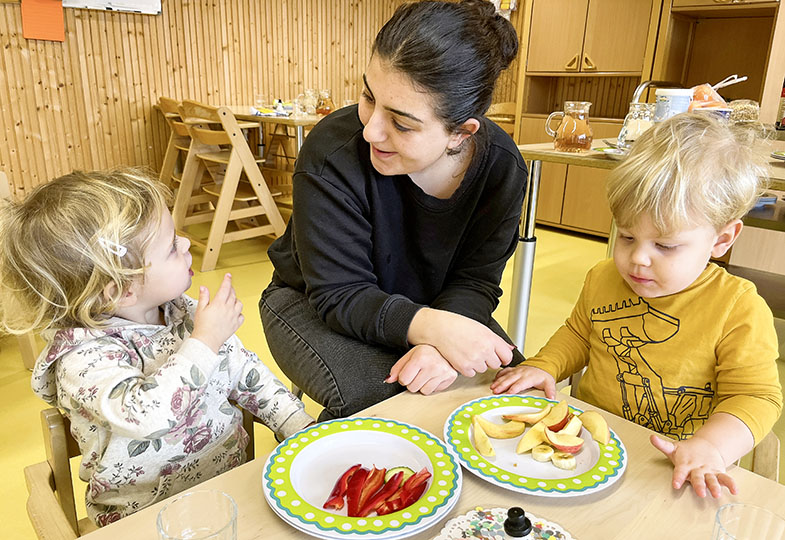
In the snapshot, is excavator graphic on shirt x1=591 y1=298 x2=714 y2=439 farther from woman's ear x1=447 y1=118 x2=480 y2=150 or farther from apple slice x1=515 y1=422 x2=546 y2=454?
woman's ear x1=447 y1=118 x2=480 y2=150

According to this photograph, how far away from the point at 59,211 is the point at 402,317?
56cm

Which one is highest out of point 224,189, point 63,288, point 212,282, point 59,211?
point 59,211

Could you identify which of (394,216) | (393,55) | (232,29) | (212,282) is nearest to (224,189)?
A: (212,282)

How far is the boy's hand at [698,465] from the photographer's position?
70cm

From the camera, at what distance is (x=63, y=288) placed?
881mm

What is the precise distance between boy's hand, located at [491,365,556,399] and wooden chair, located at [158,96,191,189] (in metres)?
3.10

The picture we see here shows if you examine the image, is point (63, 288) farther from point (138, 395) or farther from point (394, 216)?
point (394, 216)

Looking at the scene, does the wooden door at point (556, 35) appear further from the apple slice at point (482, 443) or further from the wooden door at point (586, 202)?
the apple slice at point (482, 443)

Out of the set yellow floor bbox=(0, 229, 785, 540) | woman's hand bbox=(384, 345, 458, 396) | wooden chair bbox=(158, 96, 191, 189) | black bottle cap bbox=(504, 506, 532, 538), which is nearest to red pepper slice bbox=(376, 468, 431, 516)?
black bottle cap bbox=(504, 506, 532, 538)

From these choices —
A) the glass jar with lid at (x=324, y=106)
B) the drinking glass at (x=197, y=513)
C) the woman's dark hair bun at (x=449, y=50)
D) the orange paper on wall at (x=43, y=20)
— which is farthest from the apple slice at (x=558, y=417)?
the orange paper on wall at (x=43, y=20)

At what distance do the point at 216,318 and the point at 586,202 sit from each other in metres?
3.81

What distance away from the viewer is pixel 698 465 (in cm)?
73

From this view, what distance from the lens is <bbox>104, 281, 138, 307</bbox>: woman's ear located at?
901mm

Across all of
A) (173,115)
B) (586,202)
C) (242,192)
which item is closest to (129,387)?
(242,192)
